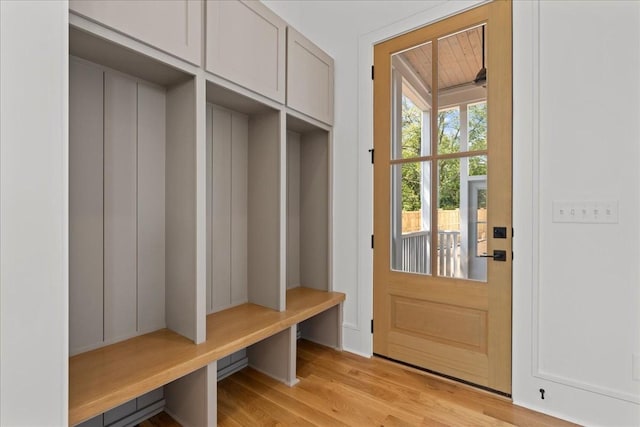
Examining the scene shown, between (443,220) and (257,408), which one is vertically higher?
(443,220)

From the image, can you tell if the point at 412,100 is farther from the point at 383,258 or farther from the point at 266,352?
the point at 266,352

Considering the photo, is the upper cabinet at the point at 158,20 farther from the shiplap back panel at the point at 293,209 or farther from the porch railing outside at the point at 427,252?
the porch railing outside at the point at 427,252

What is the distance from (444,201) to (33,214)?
2.11 meters

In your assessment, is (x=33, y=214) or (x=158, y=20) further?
(x=158, y=20)

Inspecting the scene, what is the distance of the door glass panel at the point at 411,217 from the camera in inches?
87.5

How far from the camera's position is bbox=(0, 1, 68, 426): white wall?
88 cm

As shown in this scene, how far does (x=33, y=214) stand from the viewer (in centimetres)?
94

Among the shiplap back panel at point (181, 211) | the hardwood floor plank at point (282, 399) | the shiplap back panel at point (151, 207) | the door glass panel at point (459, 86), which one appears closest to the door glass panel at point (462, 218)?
the door glass panel at point (459, 86)

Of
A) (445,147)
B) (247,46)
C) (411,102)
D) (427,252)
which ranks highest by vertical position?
(247,46)

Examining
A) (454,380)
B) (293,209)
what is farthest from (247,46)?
Answer: (454,380)

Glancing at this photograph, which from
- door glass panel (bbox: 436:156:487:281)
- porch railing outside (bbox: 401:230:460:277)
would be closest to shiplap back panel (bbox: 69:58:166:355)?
porch railing outside (bbox: 401:230:460:277)

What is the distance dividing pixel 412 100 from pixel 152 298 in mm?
2182
